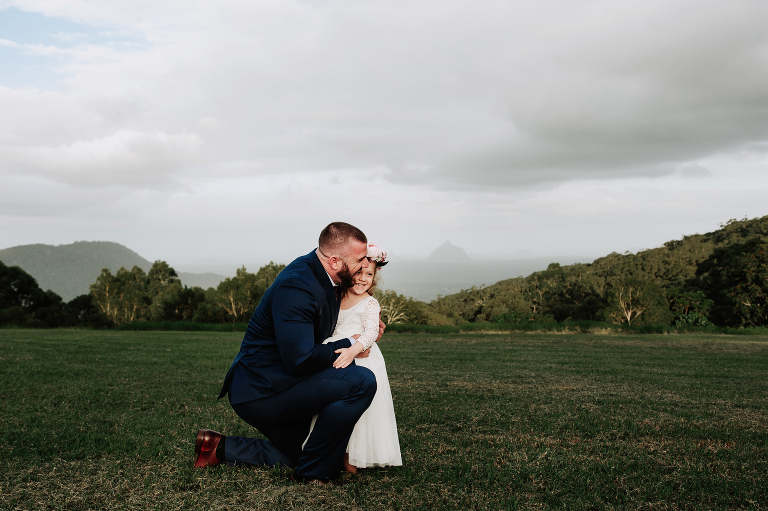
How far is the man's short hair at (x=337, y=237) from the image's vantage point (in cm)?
409

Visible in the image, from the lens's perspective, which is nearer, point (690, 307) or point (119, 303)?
point (690, 307)

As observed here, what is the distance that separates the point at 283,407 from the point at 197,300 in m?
38.0

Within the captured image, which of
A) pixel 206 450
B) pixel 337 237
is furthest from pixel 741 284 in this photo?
pixel 206 450

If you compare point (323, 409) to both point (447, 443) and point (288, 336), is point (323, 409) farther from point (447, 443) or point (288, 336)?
point (447, 443)

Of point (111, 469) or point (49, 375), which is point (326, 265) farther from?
point (49, 375)

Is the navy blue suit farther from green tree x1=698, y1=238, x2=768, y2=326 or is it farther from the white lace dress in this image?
green tree x1=698, y1=238, x2=768, y2=326

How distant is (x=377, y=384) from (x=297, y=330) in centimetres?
100

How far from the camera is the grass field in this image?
3586mm

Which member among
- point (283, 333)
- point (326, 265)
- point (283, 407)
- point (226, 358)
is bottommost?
point (226, 358)

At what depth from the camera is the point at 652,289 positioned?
38.2 meters

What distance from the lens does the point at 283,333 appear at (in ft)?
12.0

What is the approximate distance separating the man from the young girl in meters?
0.13

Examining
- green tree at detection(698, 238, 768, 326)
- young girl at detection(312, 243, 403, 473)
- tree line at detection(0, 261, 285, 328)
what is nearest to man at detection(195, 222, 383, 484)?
young girl at detection(312, 243, 403, 473)

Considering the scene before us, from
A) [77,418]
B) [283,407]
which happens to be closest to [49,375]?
[77,418]
